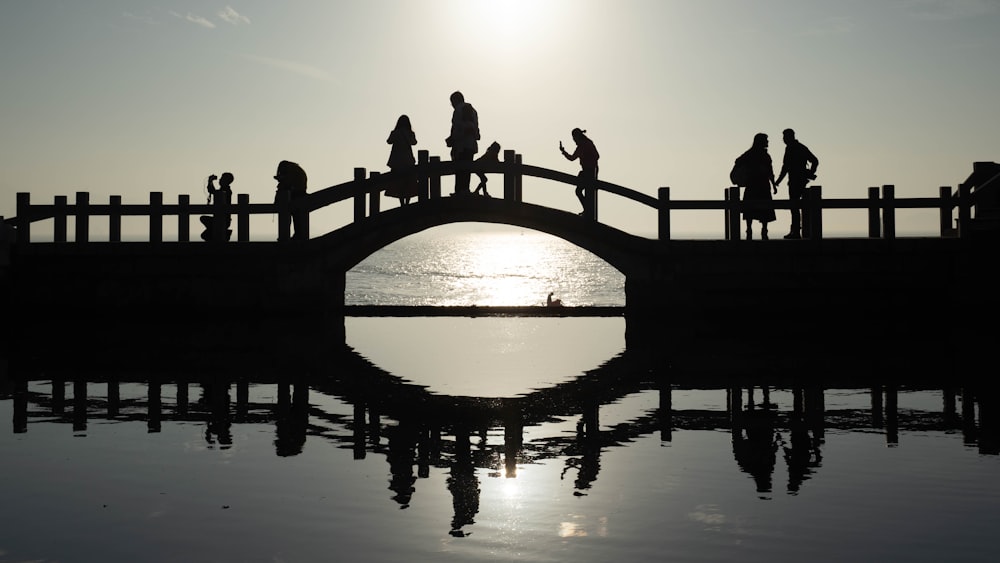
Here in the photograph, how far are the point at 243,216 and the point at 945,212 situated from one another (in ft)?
39.5

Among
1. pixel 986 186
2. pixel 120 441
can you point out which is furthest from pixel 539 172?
pixel 120 441

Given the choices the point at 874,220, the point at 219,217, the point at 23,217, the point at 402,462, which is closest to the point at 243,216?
the point at 219,217

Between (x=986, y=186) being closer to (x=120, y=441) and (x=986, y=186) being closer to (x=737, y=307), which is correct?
(x=737, y=307)

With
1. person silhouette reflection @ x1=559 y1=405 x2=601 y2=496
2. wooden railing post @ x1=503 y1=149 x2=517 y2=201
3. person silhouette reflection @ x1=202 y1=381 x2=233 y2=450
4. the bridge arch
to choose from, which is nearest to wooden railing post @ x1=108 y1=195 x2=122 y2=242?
the bridge arch

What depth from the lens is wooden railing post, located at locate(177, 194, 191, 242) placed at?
803 inches

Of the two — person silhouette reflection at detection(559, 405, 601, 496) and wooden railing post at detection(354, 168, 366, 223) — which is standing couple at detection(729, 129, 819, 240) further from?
person silhouette reflection at detection(559, 405, 601, 496)

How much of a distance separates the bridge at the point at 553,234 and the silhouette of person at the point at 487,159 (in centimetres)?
12

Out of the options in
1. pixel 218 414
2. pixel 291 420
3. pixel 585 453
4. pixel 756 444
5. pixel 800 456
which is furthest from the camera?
pixel 218 414

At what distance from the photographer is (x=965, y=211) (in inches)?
787

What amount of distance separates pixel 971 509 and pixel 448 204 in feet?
50.5

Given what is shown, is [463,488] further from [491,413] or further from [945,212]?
[945,212]

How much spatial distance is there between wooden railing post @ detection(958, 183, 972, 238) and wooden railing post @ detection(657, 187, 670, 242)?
4.80m

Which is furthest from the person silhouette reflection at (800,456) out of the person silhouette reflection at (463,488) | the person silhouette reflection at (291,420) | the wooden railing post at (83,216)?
the wooden railing post at (83,216)

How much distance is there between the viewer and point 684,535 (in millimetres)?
5453
